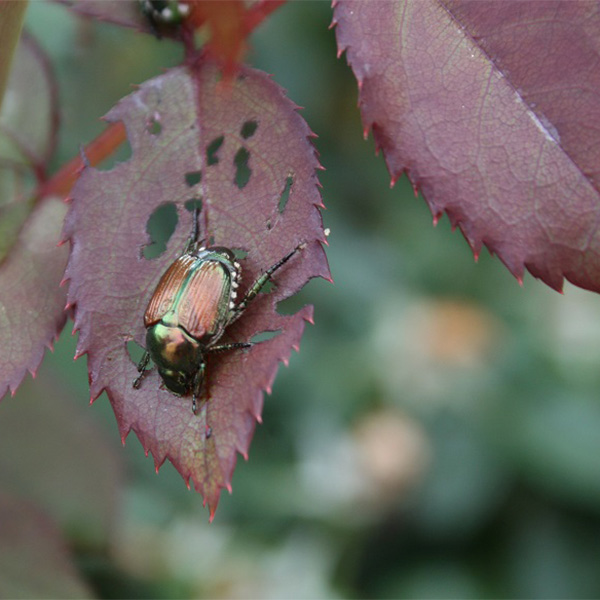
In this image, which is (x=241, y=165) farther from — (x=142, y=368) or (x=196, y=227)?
(x=142, y=368)

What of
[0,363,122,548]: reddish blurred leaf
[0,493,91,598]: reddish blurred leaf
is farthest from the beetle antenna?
[0,363,122,548]: reddish blurred leaf

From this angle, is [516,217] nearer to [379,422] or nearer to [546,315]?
[379,422]

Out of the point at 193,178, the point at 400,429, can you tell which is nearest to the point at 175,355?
the point at 193,178

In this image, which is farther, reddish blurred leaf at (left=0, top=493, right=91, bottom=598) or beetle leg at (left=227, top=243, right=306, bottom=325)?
reddish blurred leaf at (left=0, top=493, right=91, bottom=598)

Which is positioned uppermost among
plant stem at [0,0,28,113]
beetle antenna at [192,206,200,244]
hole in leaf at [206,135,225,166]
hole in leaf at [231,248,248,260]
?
plant stem at [0,0,28,113]

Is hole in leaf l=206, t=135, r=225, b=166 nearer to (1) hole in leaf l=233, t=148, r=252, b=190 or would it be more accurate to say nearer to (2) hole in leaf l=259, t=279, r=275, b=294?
(1) hole in leaf l=233, t=148, r=252, b=190

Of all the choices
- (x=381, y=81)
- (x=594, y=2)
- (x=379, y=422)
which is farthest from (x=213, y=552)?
(x=594, y=2)

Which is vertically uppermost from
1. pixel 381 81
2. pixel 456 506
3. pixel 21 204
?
pixel 381 81
